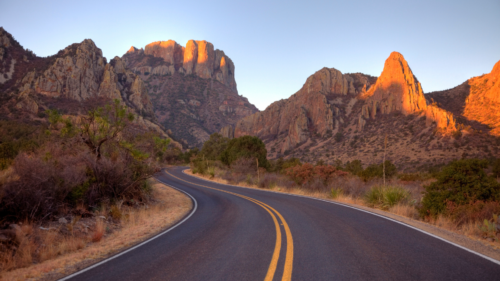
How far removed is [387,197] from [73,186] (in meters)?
12.7

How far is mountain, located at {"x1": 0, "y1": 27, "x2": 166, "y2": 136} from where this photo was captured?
48.8m

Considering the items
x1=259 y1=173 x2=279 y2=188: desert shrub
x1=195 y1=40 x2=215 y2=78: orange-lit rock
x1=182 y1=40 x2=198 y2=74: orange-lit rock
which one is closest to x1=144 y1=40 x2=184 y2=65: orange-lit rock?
x1=182 y1=40 x2=198 y2=74: orange-lit rock

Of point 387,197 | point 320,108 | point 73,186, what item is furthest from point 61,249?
point 320,108

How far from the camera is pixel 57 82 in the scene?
59469 mm

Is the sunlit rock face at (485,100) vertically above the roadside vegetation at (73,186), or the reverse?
the sunlit rock face at (485,100)

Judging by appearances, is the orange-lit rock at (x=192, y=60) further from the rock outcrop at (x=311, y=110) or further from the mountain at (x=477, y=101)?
the mountain at (x=477, y=101)

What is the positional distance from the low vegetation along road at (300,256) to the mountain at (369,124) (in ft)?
130

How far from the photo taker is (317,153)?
66.3 meters

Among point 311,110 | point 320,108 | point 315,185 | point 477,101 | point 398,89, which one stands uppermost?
point 398,89

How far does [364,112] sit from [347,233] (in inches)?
2824

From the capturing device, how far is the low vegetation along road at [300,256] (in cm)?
421

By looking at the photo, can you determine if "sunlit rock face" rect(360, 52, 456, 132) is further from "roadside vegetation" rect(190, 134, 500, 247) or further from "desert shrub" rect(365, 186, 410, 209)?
"desert shrub" rect(365, 186, 410, 209)

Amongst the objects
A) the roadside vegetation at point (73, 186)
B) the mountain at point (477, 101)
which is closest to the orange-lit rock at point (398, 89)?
the mountain at point (477, 101)

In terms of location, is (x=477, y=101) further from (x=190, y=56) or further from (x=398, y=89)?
(x=190, y=56)
